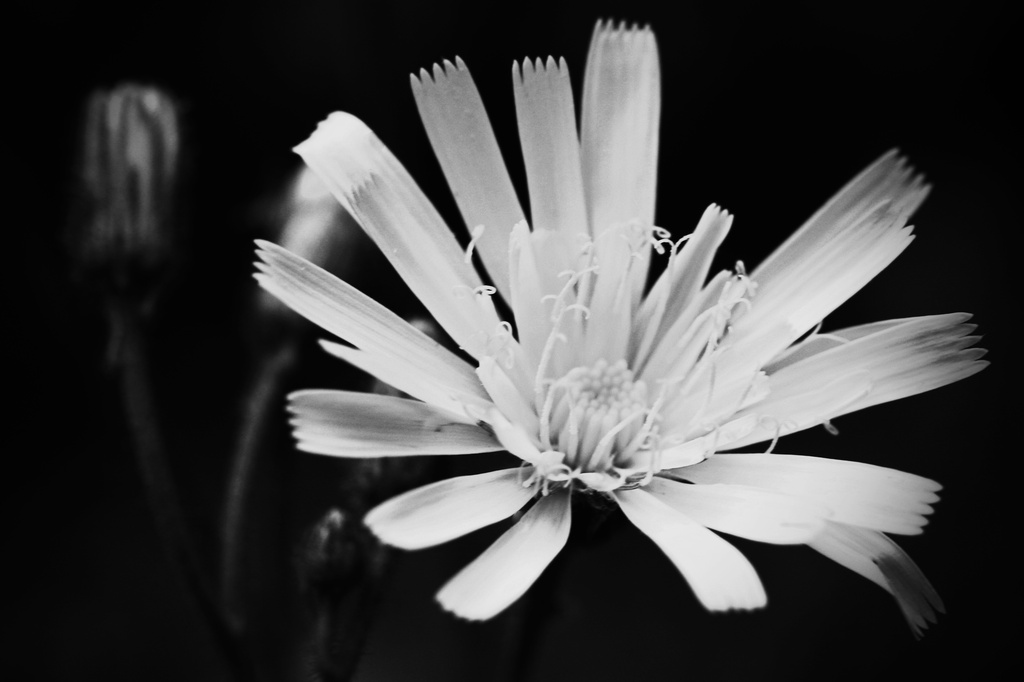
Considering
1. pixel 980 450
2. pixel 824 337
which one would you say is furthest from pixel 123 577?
pixel 980 450

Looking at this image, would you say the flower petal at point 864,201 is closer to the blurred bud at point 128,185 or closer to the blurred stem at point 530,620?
the blurred stem at point 530,620

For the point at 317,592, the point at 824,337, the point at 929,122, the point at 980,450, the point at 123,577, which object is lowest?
the point at 123,577

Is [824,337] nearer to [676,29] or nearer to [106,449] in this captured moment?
[676,29]

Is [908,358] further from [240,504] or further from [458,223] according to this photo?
[458,223]

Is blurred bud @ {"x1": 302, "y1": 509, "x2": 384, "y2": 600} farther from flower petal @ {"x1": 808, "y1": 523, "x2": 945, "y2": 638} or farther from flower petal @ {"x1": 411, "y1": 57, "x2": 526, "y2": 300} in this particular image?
flower petal @ {"x1": 808, "y1": 523, "x2": 945, "y2": 638}

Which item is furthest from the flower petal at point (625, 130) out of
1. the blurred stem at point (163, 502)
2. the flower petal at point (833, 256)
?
the blurred stem at point (163, 502)

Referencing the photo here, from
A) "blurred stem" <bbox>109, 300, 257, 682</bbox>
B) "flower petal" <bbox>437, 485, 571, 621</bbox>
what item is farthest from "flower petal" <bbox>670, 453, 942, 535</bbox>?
"blurred stem" <bbox>109, 300, 257, 682</bbox>
